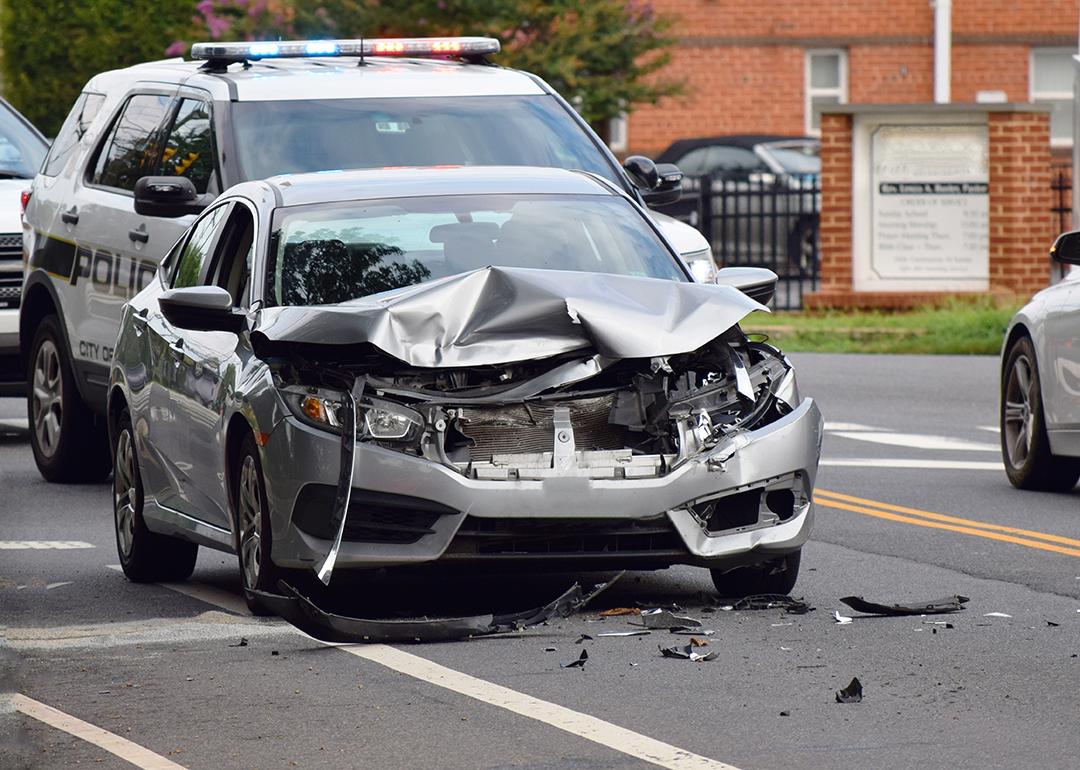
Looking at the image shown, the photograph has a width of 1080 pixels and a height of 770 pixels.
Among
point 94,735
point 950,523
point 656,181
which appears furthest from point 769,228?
point 94,735

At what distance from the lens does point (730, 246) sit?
2950 cm

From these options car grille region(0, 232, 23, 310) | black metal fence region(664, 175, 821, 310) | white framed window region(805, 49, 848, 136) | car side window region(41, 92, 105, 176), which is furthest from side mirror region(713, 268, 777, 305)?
white framed window region(805, 49, 848, 136)

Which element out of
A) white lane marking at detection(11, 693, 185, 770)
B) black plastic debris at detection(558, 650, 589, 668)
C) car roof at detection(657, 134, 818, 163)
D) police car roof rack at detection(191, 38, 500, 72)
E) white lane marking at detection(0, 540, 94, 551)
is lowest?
car roof at detection(657, 134, 818, 163)

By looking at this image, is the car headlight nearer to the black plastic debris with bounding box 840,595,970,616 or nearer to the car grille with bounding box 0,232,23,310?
the black plastic debris with bounding box 840,595,970,616

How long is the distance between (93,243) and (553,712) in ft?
21.6

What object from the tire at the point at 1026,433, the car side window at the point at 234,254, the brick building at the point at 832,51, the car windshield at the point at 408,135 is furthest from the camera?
the brick building at the point at 832,51

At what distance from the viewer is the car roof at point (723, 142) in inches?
1276

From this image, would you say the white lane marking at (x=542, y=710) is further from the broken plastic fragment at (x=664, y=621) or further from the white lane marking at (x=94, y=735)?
the white lane marking at (x=94, y=735)

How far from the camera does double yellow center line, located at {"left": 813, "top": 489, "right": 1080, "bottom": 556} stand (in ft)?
33.8

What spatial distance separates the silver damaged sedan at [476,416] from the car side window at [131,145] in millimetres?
3790

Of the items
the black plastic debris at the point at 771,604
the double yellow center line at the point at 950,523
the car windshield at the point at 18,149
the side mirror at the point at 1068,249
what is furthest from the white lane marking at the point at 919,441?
the black plastic debris at the point at 771,604

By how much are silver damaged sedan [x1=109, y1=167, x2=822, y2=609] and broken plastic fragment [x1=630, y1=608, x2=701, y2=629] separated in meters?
0.17

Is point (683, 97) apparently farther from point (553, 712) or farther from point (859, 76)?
point (553, 712)

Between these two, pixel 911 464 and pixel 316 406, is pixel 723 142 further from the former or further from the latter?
pixel 316 406
